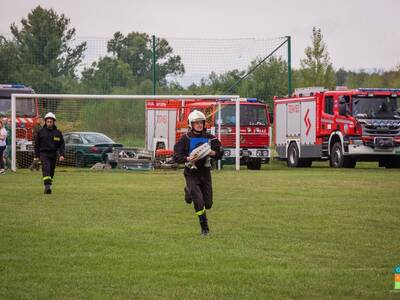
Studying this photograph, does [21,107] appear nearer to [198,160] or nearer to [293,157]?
[293,157]

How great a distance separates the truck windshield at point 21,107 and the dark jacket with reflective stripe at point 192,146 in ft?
74.0

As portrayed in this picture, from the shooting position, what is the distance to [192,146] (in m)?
15.0

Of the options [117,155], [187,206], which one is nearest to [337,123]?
[117,155]

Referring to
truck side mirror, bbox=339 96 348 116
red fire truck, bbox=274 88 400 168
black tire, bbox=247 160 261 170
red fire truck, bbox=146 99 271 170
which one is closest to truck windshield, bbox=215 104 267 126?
red fire truck, bbox=146 99 271 170

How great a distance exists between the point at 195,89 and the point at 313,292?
3558cm

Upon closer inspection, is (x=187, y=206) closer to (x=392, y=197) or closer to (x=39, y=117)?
(x=392, y=197)

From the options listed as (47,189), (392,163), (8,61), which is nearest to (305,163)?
(392,163)

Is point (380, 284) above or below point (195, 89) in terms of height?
below

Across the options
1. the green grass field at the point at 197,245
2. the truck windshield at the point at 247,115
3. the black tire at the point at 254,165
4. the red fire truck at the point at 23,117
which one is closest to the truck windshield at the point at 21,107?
the red fire truck at the point at 23,117

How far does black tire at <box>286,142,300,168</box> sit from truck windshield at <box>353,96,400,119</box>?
4.01 metres

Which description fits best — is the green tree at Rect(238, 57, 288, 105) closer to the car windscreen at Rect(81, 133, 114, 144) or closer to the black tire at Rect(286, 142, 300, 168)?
the black tire at Rect(286, 142, 300, 168)

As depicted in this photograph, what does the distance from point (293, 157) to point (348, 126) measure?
4.48 meters

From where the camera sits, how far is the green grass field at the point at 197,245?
10.1m

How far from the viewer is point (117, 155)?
35.9m
